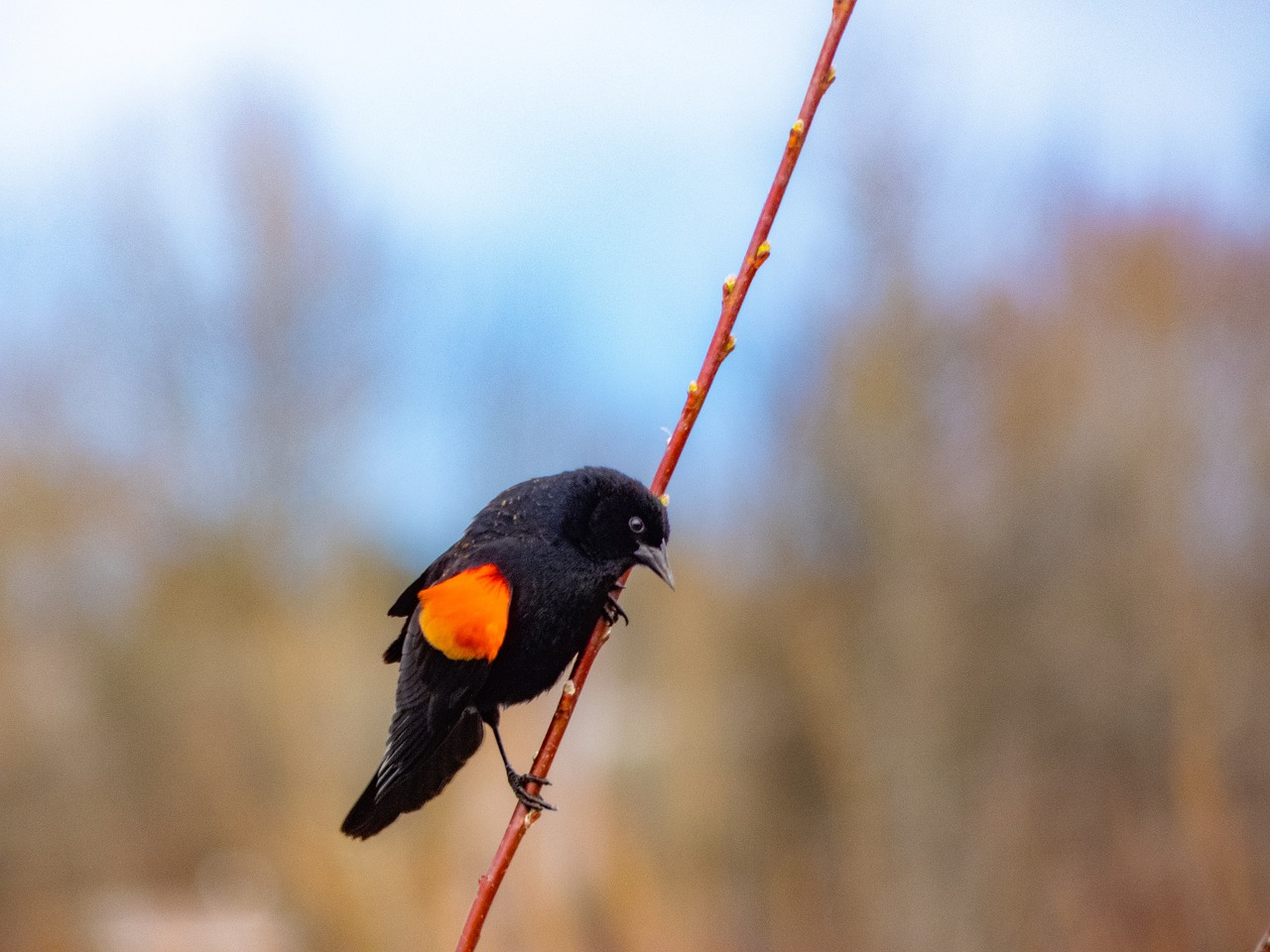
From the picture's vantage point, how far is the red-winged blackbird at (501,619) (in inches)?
91.9

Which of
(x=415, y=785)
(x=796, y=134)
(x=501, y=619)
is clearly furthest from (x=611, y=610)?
(x=796, y=134)

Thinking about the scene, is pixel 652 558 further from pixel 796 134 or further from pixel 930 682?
pixel 930 682

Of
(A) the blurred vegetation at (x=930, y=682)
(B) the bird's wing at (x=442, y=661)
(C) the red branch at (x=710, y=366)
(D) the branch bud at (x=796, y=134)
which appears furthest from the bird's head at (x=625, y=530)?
(A) the blurred vegetation at (x=930, y=682)

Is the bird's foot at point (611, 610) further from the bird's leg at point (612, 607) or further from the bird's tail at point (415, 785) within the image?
the bird's tail at point (415, 785)

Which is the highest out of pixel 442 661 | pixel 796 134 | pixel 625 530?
pixel 796 134

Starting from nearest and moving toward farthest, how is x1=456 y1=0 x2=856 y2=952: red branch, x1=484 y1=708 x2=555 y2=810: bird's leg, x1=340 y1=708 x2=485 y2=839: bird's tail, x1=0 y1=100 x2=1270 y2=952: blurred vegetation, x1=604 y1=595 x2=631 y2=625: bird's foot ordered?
x1=456 y1=0 x2=856 y2=952: red branch
x1=484 y1=708 x2=555 y2=810: bird's leg
x1=340 y1=708 x2=485 y2=839: bird's tail
x1=604 y1=595 x2=631 y2=625: bird's foot
x1=0 y1=100 x2=1270 y2=952: blurred vegetation

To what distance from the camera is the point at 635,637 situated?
12055 millimetres

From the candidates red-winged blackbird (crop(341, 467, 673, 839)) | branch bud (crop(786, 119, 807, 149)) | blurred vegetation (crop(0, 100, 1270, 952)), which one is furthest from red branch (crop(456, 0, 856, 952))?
blurred vegetation (crop(0, 100, 1270, 952))

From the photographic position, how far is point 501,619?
92.9 inches

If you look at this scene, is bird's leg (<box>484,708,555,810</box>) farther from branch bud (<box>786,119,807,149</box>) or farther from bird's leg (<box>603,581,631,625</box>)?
branch bud (<box>786,119,807,149</box>)

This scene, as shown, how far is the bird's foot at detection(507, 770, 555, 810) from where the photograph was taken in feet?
6.96

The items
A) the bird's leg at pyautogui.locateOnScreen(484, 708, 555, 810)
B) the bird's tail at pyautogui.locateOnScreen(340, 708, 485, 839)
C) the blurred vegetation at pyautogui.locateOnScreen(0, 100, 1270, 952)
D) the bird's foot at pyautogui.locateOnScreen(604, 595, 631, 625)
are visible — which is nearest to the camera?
the bird's leg at pyautogui.locateOnScreen(484, 708, 555, 810)

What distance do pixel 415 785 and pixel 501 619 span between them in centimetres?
38

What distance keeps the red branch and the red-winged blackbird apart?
11.8 inches
